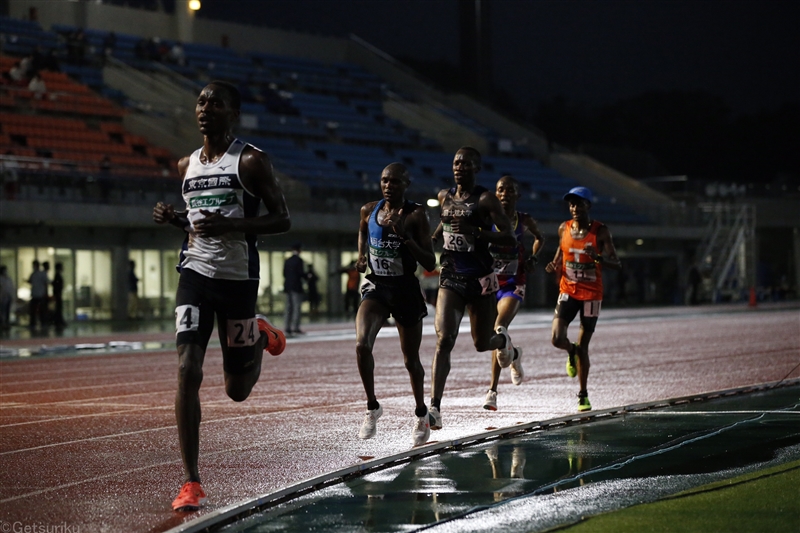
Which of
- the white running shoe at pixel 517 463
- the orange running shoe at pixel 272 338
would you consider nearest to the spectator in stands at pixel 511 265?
the white running shoe at pixel 517 463

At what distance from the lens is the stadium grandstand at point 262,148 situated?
35125mm

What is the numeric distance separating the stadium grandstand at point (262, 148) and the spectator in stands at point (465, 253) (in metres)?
22.6

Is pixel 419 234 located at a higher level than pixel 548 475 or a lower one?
higher

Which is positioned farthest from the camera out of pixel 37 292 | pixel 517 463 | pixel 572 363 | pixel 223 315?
pixel 37 292

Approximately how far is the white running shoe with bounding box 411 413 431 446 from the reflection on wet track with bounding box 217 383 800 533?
1.23 feet

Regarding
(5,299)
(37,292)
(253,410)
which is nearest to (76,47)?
(37,292)

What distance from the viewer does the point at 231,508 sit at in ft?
21.1

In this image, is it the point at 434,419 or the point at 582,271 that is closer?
the point at 434,419

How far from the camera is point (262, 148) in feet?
150

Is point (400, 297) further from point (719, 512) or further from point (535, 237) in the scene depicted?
point (535, 237)

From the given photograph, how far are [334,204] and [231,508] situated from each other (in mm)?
33258

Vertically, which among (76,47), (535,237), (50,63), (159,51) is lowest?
(535,237)

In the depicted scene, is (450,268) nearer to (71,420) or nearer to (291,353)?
(71,420)

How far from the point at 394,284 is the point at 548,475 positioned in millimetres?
2312
